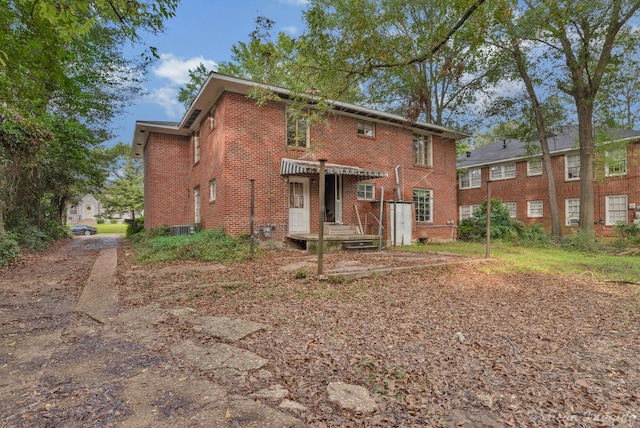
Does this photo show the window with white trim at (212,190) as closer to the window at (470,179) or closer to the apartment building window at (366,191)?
the apartment building window at (366,191)

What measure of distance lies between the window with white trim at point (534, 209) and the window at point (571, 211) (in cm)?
124

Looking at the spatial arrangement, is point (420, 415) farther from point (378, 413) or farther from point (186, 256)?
point (186, 256)

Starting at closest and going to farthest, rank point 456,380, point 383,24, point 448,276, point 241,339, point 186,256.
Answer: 1. point 456,380
2. point 241,339
3. point 383,24
4. point 448,276
5. point 186,256

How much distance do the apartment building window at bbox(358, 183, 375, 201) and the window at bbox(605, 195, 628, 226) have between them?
1417 centimetres

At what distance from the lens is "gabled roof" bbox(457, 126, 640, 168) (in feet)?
54.5

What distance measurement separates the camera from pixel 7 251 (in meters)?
8.21

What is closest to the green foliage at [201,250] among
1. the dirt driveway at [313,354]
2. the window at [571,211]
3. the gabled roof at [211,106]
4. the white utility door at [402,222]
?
the dirt driveway at [313,354]

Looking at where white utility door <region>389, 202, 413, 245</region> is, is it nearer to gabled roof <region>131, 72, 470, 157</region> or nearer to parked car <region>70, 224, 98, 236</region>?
gabled roof <region>131, 72, 470, 157</region>

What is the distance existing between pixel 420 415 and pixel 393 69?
6213 millimetres

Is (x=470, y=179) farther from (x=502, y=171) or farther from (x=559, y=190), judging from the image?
(x=559, y=190)

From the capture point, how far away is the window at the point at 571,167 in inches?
741

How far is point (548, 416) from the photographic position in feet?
7.00

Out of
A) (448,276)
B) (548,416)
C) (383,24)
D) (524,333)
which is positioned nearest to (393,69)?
(383,24)

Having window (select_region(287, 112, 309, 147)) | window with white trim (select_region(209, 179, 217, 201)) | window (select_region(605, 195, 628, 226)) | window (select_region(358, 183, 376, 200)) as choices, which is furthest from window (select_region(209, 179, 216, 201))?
window (select_region(605, 195, 628, 226))
